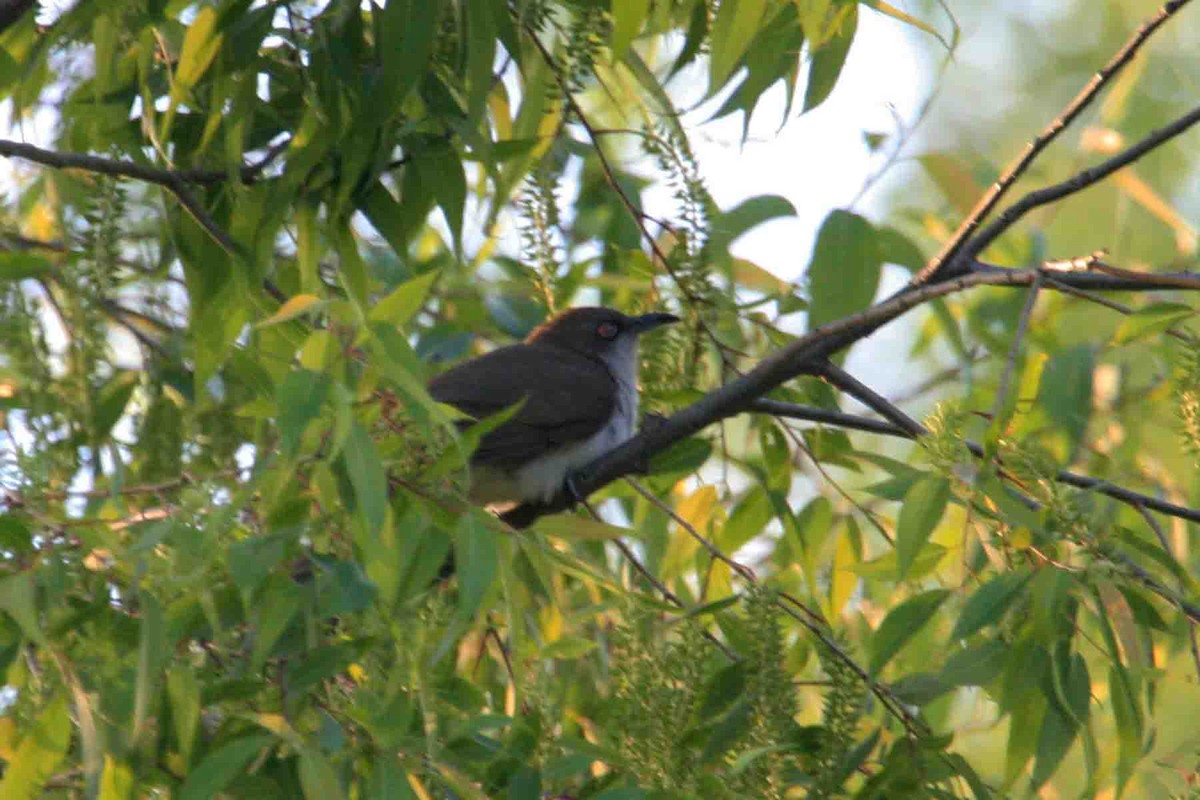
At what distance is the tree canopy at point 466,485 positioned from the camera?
2.54 meters

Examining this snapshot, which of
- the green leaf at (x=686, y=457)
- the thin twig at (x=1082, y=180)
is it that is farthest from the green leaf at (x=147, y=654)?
the green leaf at (x=686, y=457)

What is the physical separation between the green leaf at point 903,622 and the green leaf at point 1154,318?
1.95 ft

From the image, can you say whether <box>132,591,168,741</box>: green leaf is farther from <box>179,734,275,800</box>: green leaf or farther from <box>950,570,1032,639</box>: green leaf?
<box>950,570,1032,639</box>: green leaf

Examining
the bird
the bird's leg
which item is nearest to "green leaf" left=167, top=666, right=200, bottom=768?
the bird's leg

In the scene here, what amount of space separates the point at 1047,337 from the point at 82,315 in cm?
360

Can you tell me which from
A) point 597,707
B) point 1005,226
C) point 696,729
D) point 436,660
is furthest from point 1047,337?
point 436,660

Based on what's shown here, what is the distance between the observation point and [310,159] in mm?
3031

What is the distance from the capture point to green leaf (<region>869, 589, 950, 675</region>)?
2.94 meters

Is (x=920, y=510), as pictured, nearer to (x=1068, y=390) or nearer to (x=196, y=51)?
(x=196, y=51)

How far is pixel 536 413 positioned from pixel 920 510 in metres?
2.71

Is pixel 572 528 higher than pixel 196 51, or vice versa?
pixel 196 51

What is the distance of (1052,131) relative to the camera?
3.07 meters

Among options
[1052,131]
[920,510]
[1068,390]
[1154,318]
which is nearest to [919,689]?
[920,510]

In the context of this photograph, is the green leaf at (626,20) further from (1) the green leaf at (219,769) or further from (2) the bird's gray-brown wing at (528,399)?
(2) the bird's gray-brown wing at (528,399)
